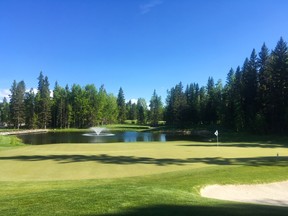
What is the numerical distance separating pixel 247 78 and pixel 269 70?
5682 mm

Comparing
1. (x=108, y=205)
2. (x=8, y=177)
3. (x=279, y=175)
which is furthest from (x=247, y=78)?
(x=108, y=205)

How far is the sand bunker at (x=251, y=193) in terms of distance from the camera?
47.0 feet

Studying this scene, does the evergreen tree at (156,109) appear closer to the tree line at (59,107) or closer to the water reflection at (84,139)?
the tree line at (59,107)

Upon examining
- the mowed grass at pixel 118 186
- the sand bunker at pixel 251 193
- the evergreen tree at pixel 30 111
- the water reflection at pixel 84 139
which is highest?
the evergreen tree at pixel 30 111

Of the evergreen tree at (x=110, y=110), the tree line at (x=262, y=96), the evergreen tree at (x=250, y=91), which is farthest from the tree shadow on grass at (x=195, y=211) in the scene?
the evergreen tree at (x=110, y=110)

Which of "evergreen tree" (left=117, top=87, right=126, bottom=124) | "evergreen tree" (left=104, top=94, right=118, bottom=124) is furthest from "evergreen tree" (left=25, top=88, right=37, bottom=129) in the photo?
"evergreen tree" (left=117, top=87, right=126, bottom=124)

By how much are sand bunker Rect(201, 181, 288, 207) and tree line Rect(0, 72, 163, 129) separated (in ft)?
376

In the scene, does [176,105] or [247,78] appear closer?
[247,78]

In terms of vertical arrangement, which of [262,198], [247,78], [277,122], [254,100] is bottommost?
[262,198]

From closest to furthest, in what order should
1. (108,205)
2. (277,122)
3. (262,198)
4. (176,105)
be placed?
(108,205)
(262,198)
(277,122)
(176,105)

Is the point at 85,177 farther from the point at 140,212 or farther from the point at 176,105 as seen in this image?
the point at 176,105

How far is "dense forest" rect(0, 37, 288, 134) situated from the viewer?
6919 centimetres

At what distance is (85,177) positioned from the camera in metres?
18.5

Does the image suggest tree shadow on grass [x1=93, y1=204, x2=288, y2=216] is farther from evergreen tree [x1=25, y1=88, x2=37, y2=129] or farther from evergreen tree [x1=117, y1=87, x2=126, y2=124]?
evergreen tree [x1=117, y1=87, x2=126, y2=124]
